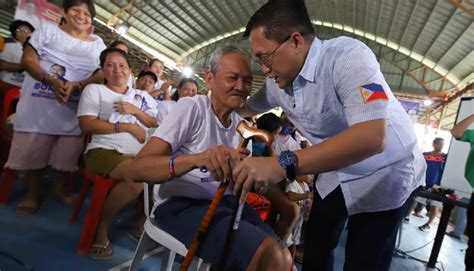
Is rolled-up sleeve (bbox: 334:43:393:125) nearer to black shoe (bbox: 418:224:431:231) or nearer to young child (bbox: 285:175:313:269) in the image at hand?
young child (bbox: 285:175:313:269)

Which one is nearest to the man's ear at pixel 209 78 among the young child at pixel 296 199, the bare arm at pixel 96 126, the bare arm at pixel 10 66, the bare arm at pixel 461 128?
the bare arm at pixel 96 126

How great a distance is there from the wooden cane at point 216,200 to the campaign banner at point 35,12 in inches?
198

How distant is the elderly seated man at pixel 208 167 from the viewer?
1280 mm

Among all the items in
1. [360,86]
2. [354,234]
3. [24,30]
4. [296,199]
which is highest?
[24,30]

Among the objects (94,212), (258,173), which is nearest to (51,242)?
(94,212)

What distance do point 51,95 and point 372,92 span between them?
9.35 feet

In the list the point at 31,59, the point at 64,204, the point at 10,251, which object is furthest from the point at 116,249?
the point at 31,59

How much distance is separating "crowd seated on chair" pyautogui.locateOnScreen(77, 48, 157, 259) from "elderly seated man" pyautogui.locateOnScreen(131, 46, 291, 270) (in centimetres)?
97

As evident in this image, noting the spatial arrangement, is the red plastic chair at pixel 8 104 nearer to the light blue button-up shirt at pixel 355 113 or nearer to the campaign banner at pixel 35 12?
the campaign banner at pixel 35 12

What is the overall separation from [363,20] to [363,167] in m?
15.1

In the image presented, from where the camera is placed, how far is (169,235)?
148 centimetres

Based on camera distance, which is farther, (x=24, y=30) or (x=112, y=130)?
(x=24, y=30)

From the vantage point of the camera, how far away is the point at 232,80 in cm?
162

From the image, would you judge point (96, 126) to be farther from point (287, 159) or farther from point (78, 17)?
point (287, 159)
